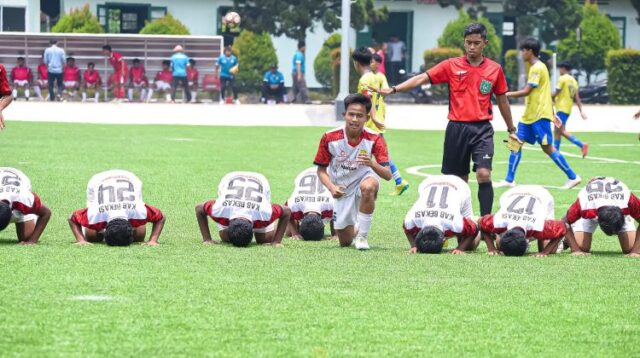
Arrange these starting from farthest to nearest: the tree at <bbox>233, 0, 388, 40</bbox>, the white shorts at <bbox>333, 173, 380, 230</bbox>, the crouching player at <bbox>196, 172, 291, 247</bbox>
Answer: the tree at <bbox>233, 0, 388, 40</bbox> < the white shorts at <bbox>333, 173, 380, 230</bbox> < the crouching player at <bbox>196, 172, 291, 247</bbox>

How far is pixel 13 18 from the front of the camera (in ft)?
186

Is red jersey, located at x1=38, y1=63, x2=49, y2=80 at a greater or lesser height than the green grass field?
greater

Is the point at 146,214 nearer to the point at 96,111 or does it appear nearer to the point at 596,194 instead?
the point at 596,194

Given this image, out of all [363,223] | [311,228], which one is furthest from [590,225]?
[311,228]

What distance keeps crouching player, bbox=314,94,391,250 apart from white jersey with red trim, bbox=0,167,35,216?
101 inches

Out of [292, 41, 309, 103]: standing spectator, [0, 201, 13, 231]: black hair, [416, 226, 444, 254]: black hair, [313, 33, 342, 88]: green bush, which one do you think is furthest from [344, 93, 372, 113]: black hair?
[313, 33, 342, 88]: green bush

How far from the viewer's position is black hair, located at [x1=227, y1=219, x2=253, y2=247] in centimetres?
1237

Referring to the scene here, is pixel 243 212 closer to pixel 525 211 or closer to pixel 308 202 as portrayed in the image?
pixel 308 202

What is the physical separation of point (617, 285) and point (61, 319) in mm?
4270

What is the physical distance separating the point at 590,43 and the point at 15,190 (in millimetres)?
43978

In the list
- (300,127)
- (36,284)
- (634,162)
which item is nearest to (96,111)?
(300,127)

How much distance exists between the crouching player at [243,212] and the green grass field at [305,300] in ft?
0.69

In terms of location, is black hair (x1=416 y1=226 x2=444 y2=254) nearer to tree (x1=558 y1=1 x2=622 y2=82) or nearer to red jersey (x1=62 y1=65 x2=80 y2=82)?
red jersey (x1=62 y1=65 x2=80 y2=82)

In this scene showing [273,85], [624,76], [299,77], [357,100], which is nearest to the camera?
[357,100]
